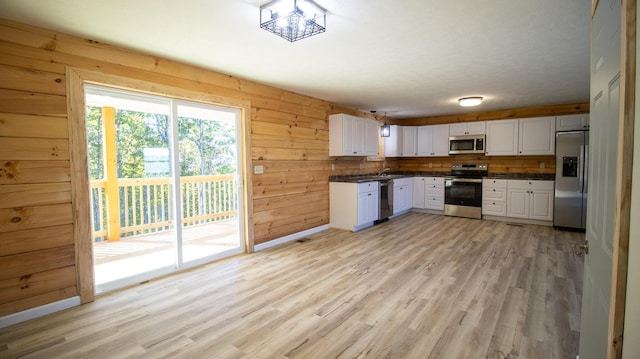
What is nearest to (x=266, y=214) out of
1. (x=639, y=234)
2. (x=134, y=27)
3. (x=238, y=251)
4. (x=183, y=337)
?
(x=238, y=251)

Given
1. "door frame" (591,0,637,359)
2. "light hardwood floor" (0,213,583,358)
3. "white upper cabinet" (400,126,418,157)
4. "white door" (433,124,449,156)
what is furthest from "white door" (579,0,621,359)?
"white upper cabinet" (400,126,418,157)

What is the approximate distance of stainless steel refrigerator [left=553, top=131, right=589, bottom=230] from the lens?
5.19 metres

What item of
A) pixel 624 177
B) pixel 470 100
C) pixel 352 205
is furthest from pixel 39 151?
pixel 470 100

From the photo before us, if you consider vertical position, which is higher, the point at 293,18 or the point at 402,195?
the point at 293,18

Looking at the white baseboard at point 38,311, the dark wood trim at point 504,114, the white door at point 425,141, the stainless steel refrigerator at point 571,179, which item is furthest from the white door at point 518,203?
the white baseboard at point 38,311

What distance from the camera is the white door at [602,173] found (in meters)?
1.00

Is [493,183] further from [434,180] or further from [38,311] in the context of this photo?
[38,311]

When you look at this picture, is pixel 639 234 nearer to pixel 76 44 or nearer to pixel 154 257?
pixel 76 44

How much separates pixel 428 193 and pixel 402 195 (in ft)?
2.37

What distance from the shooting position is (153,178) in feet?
13.6

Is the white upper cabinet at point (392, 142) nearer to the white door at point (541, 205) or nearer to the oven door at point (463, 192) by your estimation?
the oven door at point (463, 192)

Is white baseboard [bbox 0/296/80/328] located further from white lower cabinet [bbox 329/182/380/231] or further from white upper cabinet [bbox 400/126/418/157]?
white upper cabinet [bbox 400/126/418/157]

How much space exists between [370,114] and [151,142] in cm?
474

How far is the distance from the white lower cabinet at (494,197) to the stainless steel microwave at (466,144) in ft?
2.42
